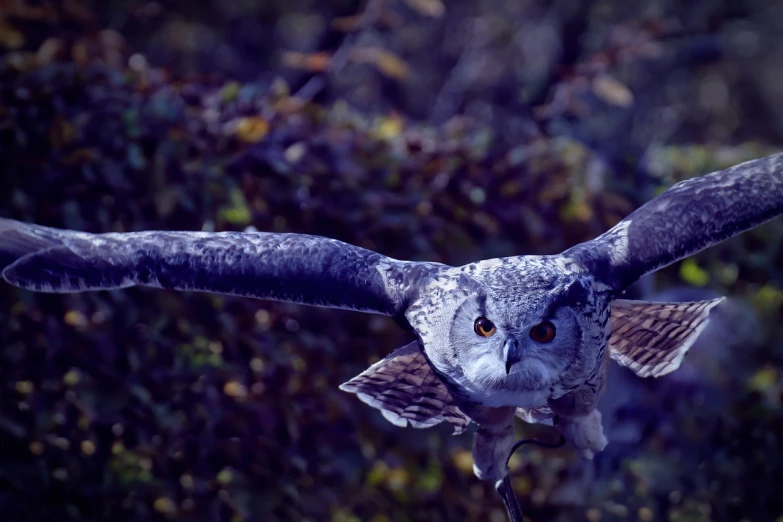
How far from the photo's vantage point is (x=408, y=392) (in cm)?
229

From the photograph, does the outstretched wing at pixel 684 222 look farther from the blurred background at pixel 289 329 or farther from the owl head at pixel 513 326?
the blurred background at pixel 289 329

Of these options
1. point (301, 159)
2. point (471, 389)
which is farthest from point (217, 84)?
point (471, 389)

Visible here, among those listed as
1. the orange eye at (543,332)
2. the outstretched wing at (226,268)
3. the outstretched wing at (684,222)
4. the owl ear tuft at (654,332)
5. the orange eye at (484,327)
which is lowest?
the owl ear tuft at (654,332)

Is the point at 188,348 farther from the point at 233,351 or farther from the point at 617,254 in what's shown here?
the point at 617,254

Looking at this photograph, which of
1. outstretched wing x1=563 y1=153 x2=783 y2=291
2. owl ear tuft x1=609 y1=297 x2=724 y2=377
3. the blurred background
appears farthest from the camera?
the blurred background

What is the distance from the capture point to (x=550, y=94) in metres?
5.93

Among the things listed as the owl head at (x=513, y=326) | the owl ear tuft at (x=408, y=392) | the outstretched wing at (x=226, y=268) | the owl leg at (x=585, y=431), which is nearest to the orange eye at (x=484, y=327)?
the owl head at (x=513, y=326)

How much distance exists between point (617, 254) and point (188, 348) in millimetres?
1821

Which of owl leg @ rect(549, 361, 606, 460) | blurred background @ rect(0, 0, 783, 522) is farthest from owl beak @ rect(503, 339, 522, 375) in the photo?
blurred background @ rect(0, 0, 783, 522)

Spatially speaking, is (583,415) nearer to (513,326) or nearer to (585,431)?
(585,431)

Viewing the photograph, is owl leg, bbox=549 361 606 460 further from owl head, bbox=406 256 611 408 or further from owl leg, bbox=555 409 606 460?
owl head, bbox=406 256 611 408

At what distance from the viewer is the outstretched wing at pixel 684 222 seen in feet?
6.68

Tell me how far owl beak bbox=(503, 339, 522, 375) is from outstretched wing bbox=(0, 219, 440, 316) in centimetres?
32

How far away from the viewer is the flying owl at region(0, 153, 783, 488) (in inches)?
75.0
